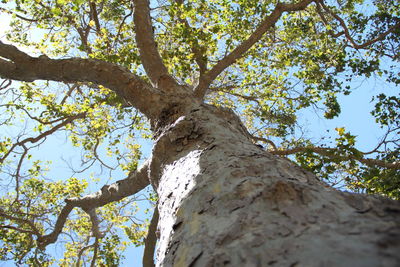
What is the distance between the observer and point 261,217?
3.85ft

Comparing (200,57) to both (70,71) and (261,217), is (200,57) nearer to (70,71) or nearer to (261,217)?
(70,71)

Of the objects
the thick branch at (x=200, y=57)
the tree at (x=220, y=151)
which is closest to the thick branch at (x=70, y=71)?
the tree at (x=220, y=151)

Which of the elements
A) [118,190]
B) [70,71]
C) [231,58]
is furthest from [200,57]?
[118,190]

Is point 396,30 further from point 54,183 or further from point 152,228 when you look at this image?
point 54,183

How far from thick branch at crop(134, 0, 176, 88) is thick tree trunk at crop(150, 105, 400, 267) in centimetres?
257

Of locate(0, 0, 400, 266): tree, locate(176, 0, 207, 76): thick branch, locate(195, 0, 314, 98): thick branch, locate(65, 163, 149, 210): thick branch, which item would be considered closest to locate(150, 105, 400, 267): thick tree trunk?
locate(0, 0, 400, 266): tree

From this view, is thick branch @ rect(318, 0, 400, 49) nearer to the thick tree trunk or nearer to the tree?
the tree

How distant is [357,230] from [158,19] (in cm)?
753

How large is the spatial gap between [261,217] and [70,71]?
3.71 meters

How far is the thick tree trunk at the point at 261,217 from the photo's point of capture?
2.74ft

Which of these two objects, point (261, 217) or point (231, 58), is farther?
point (231, 58)

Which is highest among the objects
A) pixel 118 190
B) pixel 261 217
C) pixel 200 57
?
pixel 200 57

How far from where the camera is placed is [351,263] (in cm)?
75

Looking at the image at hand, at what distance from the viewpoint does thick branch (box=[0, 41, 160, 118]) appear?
398 centimetres
